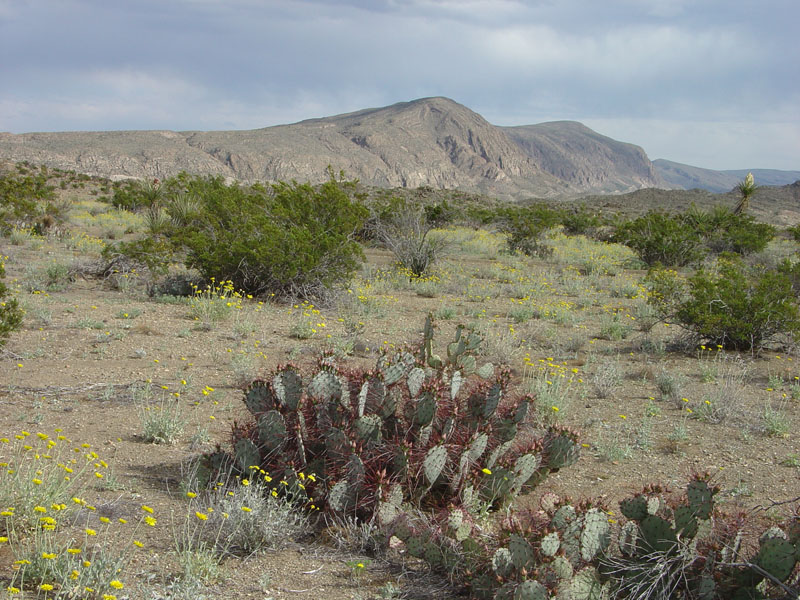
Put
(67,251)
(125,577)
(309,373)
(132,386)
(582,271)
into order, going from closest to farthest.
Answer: (125,577) → (309,373) → (132,386) → (67,251) → (582,271)

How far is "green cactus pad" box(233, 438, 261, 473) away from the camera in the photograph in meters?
3.69

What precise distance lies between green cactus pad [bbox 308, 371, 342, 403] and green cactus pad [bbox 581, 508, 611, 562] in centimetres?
162

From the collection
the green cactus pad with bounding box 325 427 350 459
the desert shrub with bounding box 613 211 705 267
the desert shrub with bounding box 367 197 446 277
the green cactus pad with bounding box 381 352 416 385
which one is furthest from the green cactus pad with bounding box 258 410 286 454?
the desert shrub with bounding box 613 211 705 267

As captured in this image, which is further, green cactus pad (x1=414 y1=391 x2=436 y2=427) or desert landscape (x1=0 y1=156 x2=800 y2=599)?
green cactus pad (x1=414 y1=391 x2=436 y2=427)

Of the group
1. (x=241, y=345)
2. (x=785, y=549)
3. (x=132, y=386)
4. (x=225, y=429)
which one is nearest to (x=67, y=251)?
(x=241, y=345)

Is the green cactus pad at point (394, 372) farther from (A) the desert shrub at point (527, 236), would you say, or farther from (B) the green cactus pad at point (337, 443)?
(A) the desert shrub at point (527, 236)

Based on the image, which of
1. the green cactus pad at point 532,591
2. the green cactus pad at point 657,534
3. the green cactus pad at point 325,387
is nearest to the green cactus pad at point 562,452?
the green cactus pad at point 657,534

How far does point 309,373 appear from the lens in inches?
167

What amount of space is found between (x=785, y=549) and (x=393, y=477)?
1907 mm

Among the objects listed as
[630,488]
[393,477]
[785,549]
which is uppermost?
[785,549]

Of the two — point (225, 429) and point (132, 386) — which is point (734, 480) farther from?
point (132, 386)

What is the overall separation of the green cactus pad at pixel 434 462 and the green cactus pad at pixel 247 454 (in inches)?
39.1

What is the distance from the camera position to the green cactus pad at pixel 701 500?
268 cm

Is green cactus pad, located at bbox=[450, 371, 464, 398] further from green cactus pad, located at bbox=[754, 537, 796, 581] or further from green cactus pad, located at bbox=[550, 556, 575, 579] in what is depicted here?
green cactus pad, located at bbox=[754, 537, 796, 581]
